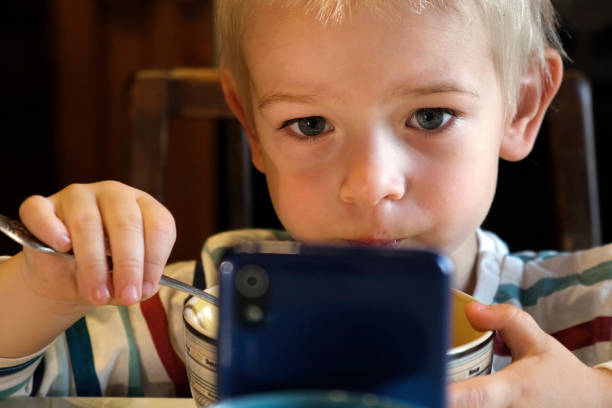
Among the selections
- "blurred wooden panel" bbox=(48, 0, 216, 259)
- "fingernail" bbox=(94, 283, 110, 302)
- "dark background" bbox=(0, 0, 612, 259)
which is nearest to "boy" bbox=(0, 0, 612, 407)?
"fingernail" bbox=(94, 283, 110, 302)

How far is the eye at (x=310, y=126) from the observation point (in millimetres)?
703

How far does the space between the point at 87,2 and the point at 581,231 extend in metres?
1.65

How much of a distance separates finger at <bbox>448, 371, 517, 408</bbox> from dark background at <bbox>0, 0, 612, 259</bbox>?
1.52 metres

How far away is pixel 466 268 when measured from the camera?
883mm

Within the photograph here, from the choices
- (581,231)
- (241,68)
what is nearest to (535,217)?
(581,231)

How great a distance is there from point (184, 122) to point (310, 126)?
1430 millimetres

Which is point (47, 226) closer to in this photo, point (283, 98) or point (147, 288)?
point (147, 288)

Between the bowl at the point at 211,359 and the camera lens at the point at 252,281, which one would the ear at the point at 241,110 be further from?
the camera lens at the point at 252,281

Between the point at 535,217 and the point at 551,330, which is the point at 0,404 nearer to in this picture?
the point at 551,330

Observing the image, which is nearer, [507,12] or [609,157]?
[507,12]

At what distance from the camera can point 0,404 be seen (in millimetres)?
626

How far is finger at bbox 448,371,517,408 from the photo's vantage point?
43 centimetres

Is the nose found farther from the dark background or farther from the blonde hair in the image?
the dark background

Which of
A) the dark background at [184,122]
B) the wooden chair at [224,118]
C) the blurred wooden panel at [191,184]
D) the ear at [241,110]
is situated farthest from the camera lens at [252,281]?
the blurred wooden panel at [191,184]
